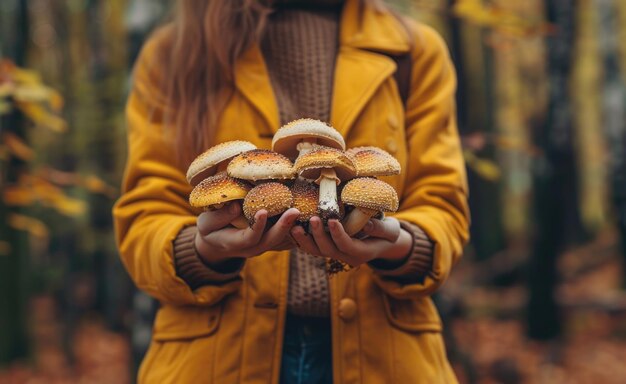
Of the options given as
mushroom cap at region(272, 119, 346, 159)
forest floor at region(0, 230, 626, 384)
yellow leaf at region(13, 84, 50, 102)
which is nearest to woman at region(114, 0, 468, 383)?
mushroom cap at region(272, 119, 346, 159)

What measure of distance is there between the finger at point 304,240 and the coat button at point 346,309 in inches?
12.0

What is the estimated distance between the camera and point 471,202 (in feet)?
43.1

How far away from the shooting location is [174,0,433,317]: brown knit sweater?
201 centimetres

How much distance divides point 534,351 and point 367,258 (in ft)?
27.1

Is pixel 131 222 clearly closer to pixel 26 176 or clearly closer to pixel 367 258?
pixel 367 258

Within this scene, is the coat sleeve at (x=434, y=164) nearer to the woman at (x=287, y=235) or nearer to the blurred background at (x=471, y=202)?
the woman at (x=287, y=235)

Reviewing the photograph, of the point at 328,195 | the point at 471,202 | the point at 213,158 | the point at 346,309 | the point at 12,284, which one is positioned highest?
the point at 471,202

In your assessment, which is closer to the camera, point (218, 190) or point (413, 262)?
point (218, 190)

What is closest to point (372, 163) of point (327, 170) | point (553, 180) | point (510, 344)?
point (327, 170)

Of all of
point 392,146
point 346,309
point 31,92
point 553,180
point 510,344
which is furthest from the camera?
point 510,344

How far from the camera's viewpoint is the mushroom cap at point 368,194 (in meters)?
1.65

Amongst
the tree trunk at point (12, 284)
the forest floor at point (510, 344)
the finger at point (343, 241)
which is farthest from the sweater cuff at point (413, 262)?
the tree trunk at point (12, 284)

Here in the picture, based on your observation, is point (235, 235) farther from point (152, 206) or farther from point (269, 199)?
point (152, 206)

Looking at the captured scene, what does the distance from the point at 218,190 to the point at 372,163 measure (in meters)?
0.42
